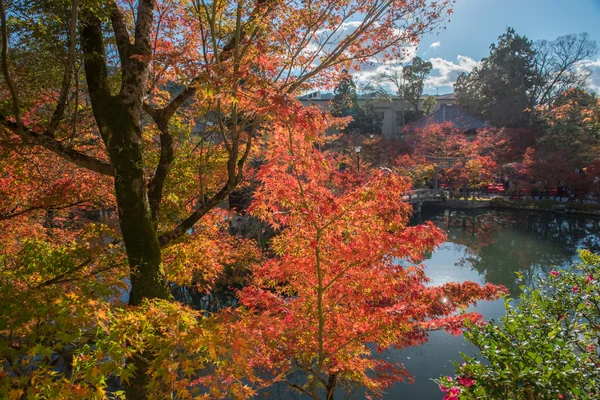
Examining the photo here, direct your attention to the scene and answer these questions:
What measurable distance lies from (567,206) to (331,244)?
19927mm

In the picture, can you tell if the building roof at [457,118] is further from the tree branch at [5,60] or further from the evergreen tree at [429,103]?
the tree branch at [5,60]

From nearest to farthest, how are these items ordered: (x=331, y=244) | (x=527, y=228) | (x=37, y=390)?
(x=37, y=390) < (x=331, y=244) < (x=527, y=228)

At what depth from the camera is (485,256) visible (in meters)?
14.2

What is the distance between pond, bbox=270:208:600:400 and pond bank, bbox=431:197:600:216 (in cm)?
36

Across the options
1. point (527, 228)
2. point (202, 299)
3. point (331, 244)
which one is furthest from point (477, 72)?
point (331, 244)

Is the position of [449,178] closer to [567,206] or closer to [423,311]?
[567,206]

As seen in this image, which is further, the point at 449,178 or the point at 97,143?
the point at 449,178

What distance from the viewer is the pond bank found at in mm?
18312

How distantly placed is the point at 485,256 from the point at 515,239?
9.29 ft

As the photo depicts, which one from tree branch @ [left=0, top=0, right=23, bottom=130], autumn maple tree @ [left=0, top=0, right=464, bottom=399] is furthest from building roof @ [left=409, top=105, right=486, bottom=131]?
tree branch @ [left=0, top=0, right=23, bottom=130]

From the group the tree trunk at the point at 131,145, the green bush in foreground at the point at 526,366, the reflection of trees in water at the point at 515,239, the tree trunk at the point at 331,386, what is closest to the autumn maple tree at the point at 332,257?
the tree trunk at the point at 331,386

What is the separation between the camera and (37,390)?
187 centimetres

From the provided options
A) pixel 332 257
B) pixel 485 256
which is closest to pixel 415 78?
pixel 485 256

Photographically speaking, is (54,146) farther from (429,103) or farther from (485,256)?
(429,103)
